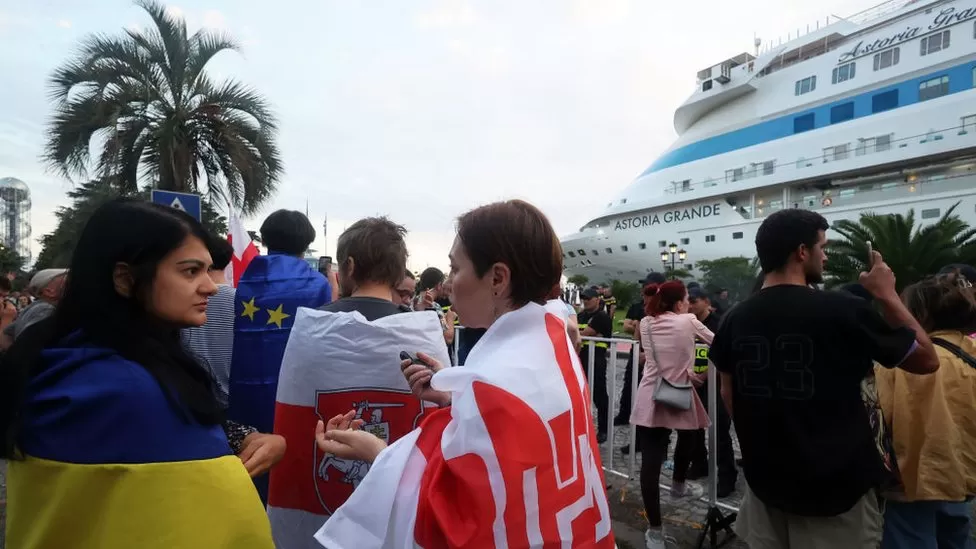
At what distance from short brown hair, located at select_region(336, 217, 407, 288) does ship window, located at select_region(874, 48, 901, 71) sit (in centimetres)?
2963

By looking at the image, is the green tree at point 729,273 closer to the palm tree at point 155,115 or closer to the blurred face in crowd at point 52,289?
the palm tree at point 155,115

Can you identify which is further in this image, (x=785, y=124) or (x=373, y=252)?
(x=785, y=124)

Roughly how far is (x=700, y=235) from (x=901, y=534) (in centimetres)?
3080

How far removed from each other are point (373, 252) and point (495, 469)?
1237 millimetres

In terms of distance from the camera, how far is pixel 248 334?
2.64 m

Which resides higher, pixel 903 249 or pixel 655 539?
pixel 903 249

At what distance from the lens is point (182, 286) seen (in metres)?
1.32

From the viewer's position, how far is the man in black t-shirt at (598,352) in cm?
611

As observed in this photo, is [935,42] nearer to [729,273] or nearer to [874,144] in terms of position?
[874,144]

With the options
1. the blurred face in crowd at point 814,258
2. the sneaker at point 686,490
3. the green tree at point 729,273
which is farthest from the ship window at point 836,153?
the blurred face in crowd at point 814,258

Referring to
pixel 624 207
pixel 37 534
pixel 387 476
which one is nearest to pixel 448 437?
pixel 387 476

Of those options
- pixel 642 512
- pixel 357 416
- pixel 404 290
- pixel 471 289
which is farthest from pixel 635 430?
pixel 471 289

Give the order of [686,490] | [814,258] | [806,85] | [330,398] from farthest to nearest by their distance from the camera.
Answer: [806,85] → [686,490] → [814,258] → [330,398]

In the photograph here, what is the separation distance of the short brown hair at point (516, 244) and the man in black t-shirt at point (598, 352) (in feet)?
13.9
